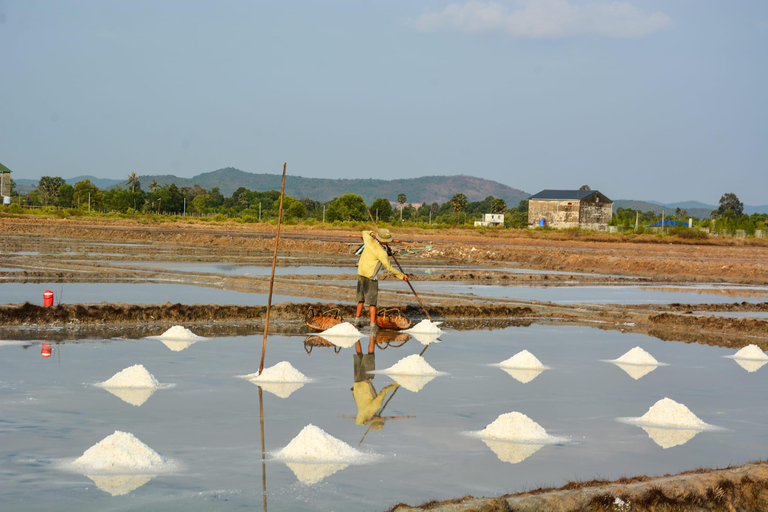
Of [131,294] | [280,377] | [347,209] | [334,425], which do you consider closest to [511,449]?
[334,425]

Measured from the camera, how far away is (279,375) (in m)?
9.23

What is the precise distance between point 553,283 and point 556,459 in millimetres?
19785

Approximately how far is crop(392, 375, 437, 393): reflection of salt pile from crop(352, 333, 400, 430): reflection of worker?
0.42ft

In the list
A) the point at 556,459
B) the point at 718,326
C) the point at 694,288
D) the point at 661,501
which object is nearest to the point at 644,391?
the point at 556,459

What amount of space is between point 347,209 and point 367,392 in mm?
101938

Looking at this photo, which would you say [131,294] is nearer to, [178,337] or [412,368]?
[178,337]

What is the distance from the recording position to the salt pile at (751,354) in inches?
475

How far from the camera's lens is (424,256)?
40375 millimetres

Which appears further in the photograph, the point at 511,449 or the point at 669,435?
the point at 669,435

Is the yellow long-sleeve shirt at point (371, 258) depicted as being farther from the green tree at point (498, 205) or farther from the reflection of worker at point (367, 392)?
the green tree at point (498, 205)

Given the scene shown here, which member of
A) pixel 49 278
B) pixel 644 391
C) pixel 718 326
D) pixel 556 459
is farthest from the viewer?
pixel 49 278

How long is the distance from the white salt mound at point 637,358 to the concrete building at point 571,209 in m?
88.9

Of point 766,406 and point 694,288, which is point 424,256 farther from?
point 766,406

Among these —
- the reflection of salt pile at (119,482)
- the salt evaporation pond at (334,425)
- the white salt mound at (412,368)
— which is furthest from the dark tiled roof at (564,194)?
the reflection of salt pile at (119,482)
